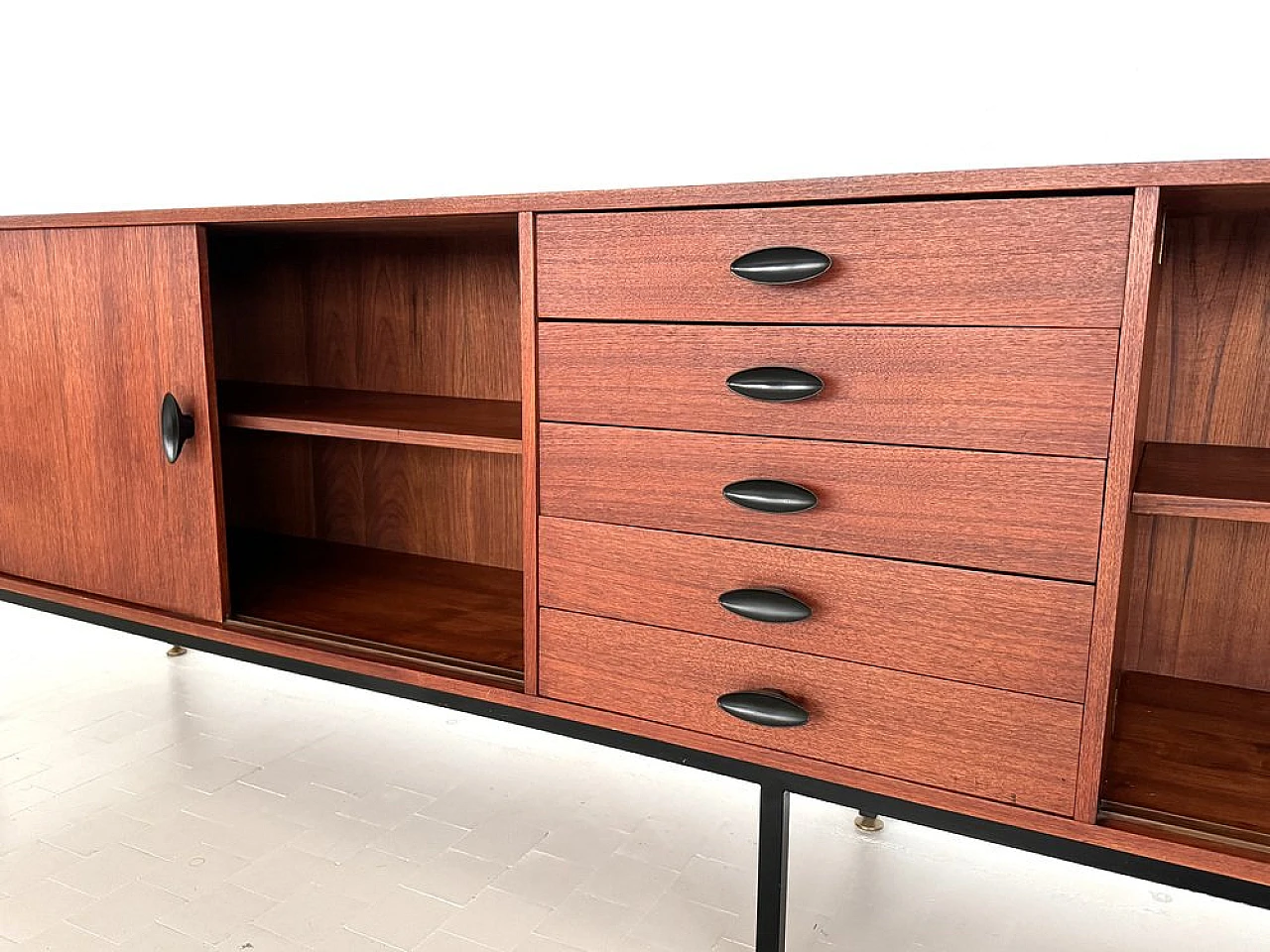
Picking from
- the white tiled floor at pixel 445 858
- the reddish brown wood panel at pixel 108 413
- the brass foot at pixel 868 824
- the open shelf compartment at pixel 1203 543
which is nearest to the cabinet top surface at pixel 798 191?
the reddish brown wood panel at pixel 108 413

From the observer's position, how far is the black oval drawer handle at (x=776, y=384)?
1.16m

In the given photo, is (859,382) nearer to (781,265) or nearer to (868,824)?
(781,265)

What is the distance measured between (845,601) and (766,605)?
0.29 feet

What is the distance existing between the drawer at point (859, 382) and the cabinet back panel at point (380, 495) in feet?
2.07

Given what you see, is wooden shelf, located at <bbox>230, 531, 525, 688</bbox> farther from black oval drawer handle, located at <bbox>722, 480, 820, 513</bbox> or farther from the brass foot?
the brass foot

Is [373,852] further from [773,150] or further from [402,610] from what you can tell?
[773,150]

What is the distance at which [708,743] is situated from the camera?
4.20 feet

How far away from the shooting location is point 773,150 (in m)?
1.94

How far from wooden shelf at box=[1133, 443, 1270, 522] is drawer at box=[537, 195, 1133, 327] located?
193 millimetres

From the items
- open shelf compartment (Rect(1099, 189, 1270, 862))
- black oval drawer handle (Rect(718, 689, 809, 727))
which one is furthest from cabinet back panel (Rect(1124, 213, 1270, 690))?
black oval drawer handle (Rect(718, 689, 809, 727))

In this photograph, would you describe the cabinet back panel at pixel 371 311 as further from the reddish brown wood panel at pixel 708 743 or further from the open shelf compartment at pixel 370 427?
the reddish brown wood panel at pixel 708 743

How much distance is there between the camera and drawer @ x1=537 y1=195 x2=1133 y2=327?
102 cm

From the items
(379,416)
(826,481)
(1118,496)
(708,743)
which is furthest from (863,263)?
(379,416)

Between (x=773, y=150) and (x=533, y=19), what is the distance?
54 cm
